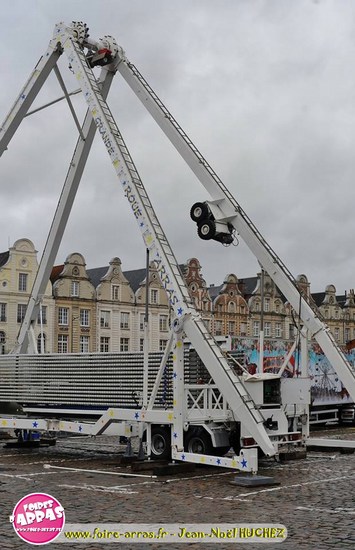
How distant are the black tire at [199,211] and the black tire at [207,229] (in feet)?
0.50

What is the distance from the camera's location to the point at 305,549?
8828 mm

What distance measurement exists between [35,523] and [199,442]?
27.4ft

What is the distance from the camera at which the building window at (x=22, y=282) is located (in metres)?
65.9

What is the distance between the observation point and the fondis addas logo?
28.3 feet

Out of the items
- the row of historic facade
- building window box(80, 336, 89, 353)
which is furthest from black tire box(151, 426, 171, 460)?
building window box(80, 336, 89, 353)

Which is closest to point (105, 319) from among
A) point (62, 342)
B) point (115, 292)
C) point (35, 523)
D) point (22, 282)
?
point (115, 292)

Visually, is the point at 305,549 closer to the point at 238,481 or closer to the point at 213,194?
the point at 238,481

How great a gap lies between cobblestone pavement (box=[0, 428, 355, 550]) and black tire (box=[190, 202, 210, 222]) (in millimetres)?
6276

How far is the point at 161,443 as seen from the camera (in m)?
16.9

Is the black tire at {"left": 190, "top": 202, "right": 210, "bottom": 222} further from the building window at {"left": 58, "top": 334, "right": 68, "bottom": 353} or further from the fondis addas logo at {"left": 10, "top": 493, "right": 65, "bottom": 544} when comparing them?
the building window at {"left": 58, "top": 334, "right": 68, "bottom": 353}

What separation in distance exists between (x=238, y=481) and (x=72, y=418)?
7.64 m

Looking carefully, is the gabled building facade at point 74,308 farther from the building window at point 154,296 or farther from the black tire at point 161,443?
the black tire at point 161,443

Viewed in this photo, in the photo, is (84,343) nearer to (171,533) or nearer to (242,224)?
(242,224)

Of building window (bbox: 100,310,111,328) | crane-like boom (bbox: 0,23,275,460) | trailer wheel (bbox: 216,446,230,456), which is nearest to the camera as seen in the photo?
crane-like boom (bbox: 0,23,275,460)
